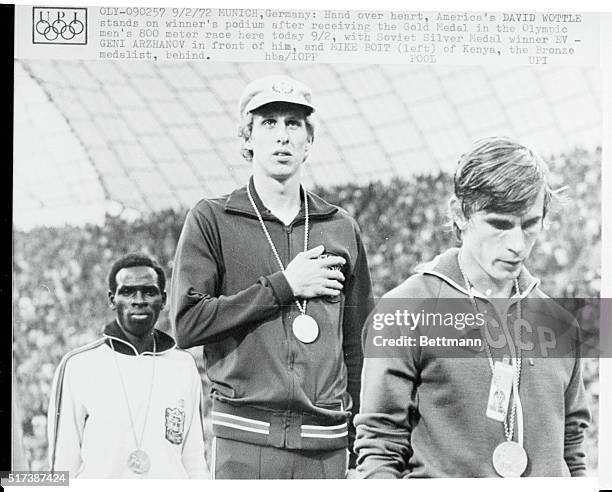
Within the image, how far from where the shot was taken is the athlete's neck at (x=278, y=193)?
2559mm

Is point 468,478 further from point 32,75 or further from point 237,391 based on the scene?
point 32,75

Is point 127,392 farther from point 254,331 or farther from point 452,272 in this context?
point 452,272

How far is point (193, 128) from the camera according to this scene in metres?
2.56

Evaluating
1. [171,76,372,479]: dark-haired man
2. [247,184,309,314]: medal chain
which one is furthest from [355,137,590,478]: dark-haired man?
[247,184,309,314]: medal chain

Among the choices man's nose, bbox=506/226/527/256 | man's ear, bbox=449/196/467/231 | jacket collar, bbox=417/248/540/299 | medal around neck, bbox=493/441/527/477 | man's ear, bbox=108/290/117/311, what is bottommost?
medal around neck, bbox=493/441/527/477

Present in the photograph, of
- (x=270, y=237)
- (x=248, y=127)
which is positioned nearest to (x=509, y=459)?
(x=270, y=237)

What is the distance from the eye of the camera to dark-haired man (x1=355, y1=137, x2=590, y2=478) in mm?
2547

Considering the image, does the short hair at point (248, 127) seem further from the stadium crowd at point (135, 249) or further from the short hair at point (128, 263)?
the short hair at point (128, 263)

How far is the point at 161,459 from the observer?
8.47 ft

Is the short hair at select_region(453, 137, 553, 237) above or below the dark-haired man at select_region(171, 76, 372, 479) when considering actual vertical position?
above

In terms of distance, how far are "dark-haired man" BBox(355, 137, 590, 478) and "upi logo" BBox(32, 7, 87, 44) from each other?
45.4 inches

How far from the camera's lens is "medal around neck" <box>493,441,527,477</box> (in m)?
2.58

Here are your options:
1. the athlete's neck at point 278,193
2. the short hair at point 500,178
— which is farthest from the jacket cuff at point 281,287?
the short hair at point 500,178

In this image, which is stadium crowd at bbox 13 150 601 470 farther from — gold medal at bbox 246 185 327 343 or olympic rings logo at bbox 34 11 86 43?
olympic rings logo at bbox 34 11 86 43
